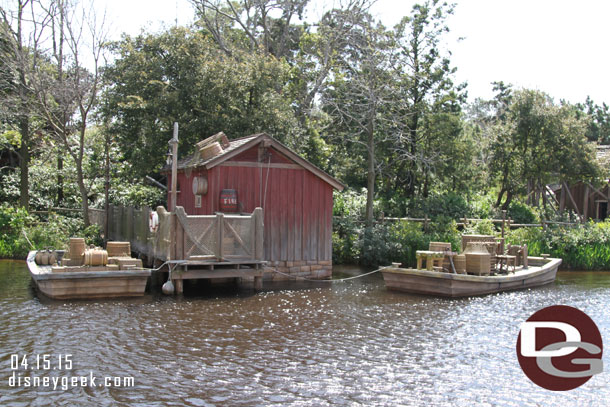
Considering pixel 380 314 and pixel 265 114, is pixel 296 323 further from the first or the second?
pixel 265 114

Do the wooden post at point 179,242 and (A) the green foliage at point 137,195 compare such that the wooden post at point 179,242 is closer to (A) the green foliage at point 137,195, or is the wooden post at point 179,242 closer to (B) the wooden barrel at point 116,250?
(B) the wooden barrel at point 116,250

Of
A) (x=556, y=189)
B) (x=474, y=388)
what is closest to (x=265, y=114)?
(x=474, y=388)

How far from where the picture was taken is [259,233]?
15.0 m

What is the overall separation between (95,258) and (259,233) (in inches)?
164

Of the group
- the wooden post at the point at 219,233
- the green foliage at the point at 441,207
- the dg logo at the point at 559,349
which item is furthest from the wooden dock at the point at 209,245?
the green foliage at the point at 441,207

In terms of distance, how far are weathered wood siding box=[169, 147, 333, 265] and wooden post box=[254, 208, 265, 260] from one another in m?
1.42

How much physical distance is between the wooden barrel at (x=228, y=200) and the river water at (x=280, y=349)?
7.81 ft

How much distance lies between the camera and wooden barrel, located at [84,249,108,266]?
44.9 feet

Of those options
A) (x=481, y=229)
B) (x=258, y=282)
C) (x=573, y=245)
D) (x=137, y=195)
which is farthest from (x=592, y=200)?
(x=137, y=195)

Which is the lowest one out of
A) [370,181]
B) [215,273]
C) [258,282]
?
[258,282]

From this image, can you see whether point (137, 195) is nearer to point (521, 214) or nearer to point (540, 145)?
point (521, 214)

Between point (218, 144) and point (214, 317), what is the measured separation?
5707 mm

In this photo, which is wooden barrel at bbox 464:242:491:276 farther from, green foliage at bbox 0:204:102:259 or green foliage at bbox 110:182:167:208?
green foliage at bbox 110:182:167:208

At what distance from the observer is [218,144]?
1616 cm
